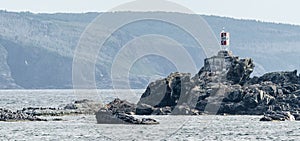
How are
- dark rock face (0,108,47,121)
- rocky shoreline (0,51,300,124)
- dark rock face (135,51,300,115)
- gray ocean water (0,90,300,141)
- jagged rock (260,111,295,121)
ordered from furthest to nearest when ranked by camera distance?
dark rock face (135,51,300,115), rocky shoreline (0,51,300,124), dark rock face (0,108,47,121), jagged rock (260,111,295,121), gray ocean water (0,90,300,141)

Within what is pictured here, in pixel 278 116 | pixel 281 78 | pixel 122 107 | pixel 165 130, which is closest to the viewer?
pixel 165 130

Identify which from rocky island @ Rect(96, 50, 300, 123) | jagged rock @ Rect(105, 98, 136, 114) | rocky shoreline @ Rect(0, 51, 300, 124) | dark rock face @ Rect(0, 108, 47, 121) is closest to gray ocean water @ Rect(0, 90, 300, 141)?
dark rock face @ Rect(0, 108, 47, 121)

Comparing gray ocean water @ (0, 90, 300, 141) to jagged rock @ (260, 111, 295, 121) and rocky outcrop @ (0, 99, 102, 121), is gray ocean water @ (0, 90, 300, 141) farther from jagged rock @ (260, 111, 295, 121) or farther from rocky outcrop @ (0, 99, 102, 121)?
rocky outcrop @ (0, 99, 102, 121)

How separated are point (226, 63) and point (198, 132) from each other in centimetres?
6552

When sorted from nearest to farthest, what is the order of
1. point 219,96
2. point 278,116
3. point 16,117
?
point 278,116 < point 16,117 < point 219,96

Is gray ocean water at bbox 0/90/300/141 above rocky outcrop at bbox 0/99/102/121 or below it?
below

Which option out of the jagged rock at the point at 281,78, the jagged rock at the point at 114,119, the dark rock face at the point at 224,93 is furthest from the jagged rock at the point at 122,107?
the jagged rock at the point at 281,78

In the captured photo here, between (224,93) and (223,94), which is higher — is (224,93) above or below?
above

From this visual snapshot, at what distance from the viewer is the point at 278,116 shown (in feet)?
488

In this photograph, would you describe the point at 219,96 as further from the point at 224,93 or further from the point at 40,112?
the point at 40,112

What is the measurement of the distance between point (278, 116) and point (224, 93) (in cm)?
2147

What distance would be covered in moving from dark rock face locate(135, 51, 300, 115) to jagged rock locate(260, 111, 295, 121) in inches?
278

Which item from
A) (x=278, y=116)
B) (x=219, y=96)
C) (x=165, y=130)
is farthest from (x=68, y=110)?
(x=165, y=130)

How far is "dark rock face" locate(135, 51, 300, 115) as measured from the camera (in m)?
165
